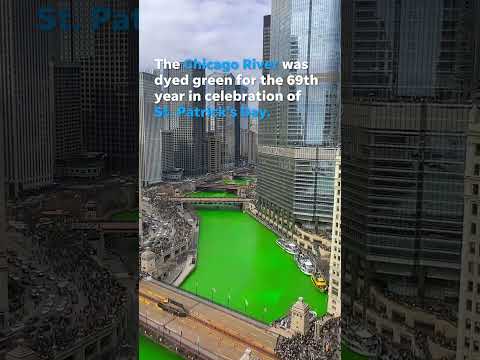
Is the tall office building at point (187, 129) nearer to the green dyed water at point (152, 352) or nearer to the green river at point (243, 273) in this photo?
the green river at point (243, 273)

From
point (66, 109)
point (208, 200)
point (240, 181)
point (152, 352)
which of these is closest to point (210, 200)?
point (208, 200)

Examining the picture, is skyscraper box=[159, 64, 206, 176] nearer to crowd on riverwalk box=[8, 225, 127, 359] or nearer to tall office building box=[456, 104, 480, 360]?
crowd on riverwalk box=[8, 225, 127, 359]

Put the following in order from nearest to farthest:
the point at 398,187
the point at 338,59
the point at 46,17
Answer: the point at 338,59 → the point at 46,17 → the point at 398,187

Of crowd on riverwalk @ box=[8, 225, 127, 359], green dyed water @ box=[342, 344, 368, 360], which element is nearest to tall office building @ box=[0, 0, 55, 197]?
crowd on riverwalk @ box=[8, 225, 127, 359]

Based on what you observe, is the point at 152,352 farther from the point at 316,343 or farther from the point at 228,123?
the point at 228,123

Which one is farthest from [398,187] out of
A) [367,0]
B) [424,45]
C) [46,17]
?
[46,17]

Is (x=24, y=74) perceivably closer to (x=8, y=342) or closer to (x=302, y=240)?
(x=8, y=342)

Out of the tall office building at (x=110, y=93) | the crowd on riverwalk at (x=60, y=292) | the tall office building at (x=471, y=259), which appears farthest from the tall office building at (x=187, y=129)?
the tall office building at (x=471, y=259)
